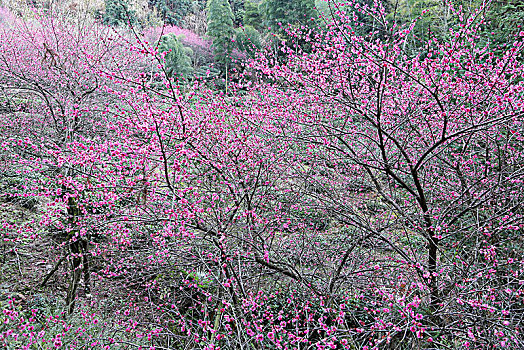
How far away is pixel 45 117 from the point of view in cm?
489

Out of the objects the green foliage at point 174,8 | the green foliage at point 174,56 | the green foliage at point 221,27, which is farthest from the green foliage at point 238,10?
the green foliage at point 174,56

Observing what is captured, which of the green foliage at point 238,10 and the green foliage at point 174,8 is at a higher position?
the green foliage at point 238,10

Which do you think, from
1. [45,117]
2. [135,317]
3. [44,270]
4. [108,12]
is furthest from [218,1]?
[135,317]

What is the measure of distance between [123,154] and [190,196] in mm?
1477

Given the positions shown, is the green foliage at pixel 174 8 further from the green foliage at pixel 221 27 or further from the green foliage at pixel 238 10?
the green foliage at pixel 221 27

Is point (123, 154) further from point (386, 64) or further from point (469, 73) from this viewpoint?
point (469, 73)

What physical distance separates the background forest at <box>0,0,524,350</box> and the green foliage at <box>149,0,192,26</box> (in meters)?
11.7

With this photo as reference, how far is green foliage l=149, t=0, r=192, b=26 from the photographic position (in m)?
16.4

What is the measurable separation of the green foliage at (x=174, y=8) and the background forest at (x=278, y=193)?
11681mm

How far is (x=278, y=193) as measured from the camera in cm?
443

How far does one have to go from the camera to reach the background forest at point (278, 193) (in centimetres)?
264

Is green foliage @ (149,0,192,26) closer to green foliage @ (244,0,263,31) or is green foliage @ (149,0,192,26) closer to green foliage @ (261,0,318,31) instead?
green foliage @ (244,0,263,31)

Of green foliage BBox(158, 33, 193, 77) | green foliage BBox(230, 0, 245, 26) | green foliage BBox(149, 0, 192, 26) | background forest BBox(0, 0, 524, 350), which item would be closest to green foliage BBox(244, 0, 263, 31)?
green foliage BBox(230, 0, 245, 26)

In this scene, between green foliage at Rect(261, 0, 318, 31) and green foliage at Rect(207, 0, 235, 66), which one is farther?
green foliage at Rect(207, 0, 235, 66)
